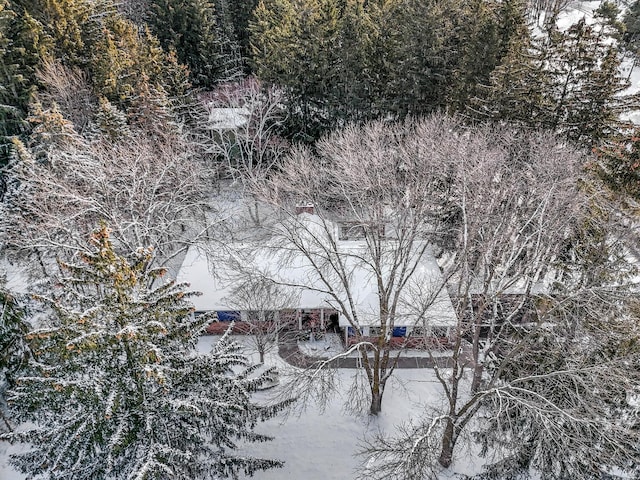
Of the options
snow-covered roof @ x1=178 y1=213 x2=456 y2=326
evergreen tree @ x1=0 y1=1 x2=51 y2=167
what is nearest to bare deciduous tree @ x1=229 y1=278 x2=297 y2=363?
snow-covered roof @ x1=178 y1=213 x2=456 y2=326

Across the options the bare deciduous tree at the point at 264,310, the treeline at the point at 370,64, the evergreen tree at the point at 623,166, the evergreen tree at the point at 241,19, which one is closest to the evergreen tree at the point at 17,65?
the treeline at the point at 370,64

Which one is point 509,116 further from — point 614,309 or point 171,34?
point 171,34

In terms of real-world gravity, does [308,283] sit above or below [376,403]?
above

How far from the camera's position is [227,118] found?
28.7 metres

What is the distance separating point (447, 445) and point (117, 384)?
920 cm

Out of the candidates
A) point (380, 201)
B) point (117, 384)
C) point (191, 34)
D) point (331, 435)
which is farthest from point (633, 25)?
point (117, 384)

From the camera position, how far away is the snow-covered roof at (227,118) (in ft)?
90.3

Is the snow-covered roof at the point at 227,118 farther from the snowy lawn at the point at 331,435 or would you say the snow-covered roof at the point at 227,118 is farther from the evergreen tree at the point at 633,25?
the evergreen tree at the point at 633,25

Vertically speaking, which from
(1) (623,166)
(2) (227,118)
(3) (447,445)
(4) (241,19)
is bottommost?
(3) (447,445)

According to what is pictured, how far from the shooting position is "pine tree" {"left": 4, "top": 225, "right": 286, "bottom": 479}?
30.5 feet

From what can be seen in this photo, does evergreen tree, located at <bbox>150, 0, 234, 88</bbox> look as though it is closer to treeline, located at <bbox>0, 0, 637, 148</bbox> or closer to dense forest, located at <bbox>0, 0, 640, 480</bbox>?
dense forest, located at <bbox>0, 0, 640, 480</bbox>

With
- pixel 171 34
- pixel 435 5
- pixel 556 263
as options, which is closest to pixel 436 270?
pixel 556 263

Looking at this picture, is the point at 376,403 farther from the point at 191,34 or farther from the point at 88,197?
the point at 191,34

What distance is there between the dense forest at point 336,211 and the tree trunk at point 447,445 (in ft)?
0.46
